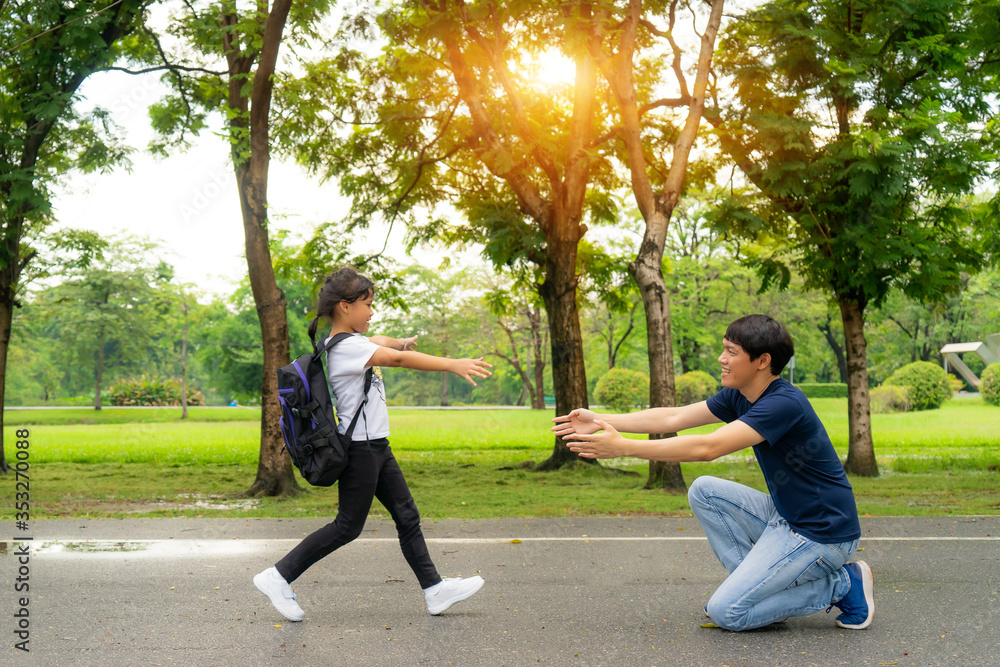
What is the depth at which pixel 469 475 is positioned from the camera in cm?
1400

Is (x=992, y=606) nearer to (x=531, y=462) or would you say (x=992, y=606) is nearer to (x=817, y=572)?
(x=817, y=572)

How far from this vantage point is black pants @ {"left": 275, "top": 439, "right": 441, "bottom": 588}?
436 cm

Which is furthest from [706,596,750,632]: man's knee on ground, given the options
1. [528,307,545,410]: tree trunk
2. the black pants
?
[528,307,545,410]: tree trunk

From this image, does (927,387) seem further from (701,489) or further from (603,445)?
(603,445)

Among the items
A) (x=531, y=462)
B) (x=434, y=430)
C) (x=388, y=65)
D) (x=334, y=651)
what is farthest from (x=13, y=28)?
(x=434, y=430)

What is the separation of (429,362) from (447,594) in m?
1.44

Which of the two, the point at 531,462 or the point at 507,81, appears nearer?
the point at 507,81

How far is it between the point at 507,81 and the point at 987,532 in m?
9.95

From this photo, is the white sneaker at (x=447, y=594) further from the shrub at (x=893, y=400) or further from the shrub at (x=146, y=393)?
the shrub at (x=146, y=393)

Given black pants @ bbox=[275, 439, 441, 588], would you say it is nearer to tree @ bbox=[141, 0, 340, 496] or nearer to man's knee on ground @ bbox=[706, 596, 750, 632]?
man's knee on ground @ bbox=[706, 596, 750, 632]

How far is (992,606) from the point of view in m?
4.62

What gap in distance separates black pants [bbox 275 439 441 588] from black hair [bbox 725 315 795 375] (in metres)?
2.00

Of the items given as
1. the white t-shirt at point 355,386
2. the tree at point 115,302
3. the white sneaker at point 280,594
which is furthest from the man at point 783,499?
the tree at point 115,302

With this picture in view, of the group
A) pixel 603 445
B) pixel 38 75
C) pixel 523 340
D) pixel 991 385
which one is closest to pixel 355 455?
pixel 603 445
